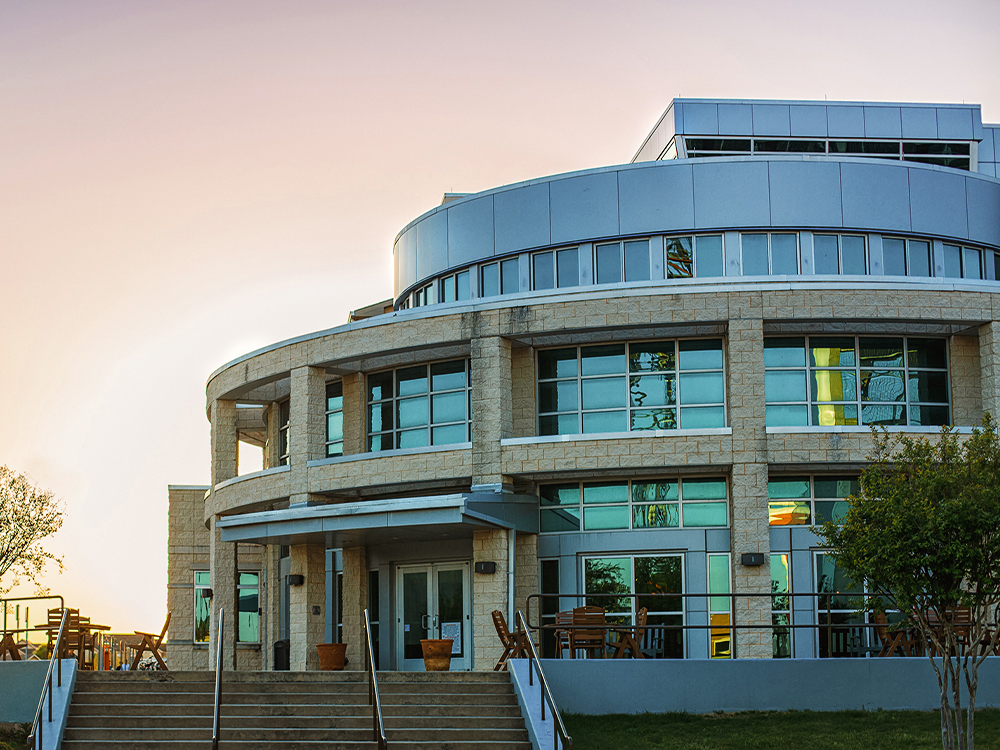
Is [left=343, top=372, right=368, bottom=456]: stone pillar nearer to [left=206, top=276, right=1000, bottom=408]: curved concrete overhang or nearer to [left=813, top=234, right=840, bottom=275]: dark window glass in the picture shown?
[left=206, top=276, right=1000, bottom=408]: curved concrete overhang

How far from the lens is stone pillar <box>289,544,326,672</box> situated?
2603 cm

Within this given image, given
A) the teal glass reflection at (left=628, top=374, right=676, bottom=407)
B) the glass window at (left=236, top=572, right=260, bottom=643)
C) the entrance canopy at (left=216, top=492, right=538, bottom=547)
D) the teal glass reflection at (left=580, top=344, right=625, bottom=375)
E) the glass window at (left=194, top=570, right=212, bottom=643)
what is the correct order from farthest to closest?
the glass window at (left=194, top=570, right=212, bottom=643)
the glass window at (left=236, top=572, right=260, bottom=643)
the teal glass reflection at (left=580, top=344, right=625, bottom=375)
the teal glass reflection at (left=628, top=374, right=676, bottom=407)
the entrance canopy at (left=216, top=492, right=538, bottom=547)

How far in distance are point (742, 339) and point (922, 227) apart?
6.64 m

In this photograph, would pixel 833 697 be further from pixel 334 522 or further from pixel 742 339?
pixel 334 522

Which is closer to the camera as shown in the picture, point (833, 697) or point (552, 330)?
point (833, 697)

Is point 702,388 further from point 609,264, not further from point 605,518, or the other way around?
point 609,264

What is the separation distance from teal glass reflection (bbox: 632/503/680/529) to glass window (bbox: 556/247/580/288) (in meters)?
5.67

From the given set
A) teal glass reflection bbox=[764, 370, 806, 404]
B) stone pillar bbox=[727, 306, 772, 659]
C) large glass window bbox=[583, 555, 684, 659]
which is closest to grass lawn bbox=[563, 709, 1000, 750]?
stone pillar bbox=[727, 306, 772, 659]

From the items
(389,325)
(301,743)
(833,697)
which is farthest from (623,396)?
(301,743)

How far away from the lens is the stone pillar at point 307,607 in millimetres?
26031

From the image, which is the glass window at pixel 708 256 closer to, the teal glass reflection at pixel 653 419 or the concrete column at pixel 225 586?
the teal glass reflection at pixel 653 419

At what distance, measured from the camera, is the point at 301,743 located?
16.9 meters

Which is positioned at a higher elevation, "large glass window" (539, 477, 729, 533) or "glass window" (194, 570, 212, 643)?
"large glass window" (539, 477, 729, 533)

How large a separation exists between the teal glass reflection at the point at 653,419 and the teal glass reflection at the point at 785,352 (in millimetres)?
2107
